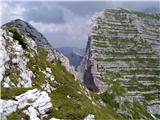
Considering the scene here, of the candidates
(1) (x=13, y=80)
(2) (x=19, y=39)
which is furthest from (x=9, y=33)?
(1) (x=13, y=80)

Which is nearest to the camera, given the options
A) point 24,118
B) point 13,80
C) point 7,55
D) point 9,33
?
point 24,118

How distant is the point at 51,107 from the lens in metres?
70.9

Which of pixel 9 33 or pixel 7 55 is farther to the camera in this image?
pixel 9 33

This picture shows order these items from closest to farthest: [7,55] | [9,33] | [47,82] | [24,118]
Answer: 1. [24,118]
2. [7,55]
3. [47,82]
4. [9,33]

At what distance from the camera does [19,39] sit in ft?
544

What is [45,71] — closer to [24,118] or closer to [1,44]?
[1,44]

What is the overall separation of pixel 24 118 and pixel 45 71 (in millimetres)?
100332

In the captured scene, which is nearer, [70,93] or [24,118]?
[24,118]

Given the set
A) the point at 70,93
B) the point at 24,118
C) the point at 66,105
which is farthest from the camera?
the point at 70,93

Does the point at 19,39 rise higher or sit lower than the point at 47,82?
higher

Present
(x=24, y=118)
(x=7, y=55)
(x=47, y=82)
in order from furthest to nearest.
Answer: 1. (x=47, y=82)
2. (x=7, y=55)
3. (x=24, y=118)

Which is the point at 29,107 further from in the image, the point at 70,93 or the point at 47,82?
the point at 47,82

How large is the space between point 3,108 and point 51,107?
307 inches

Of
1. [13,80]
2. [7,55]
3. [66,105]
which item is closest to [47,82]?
[7,55]
